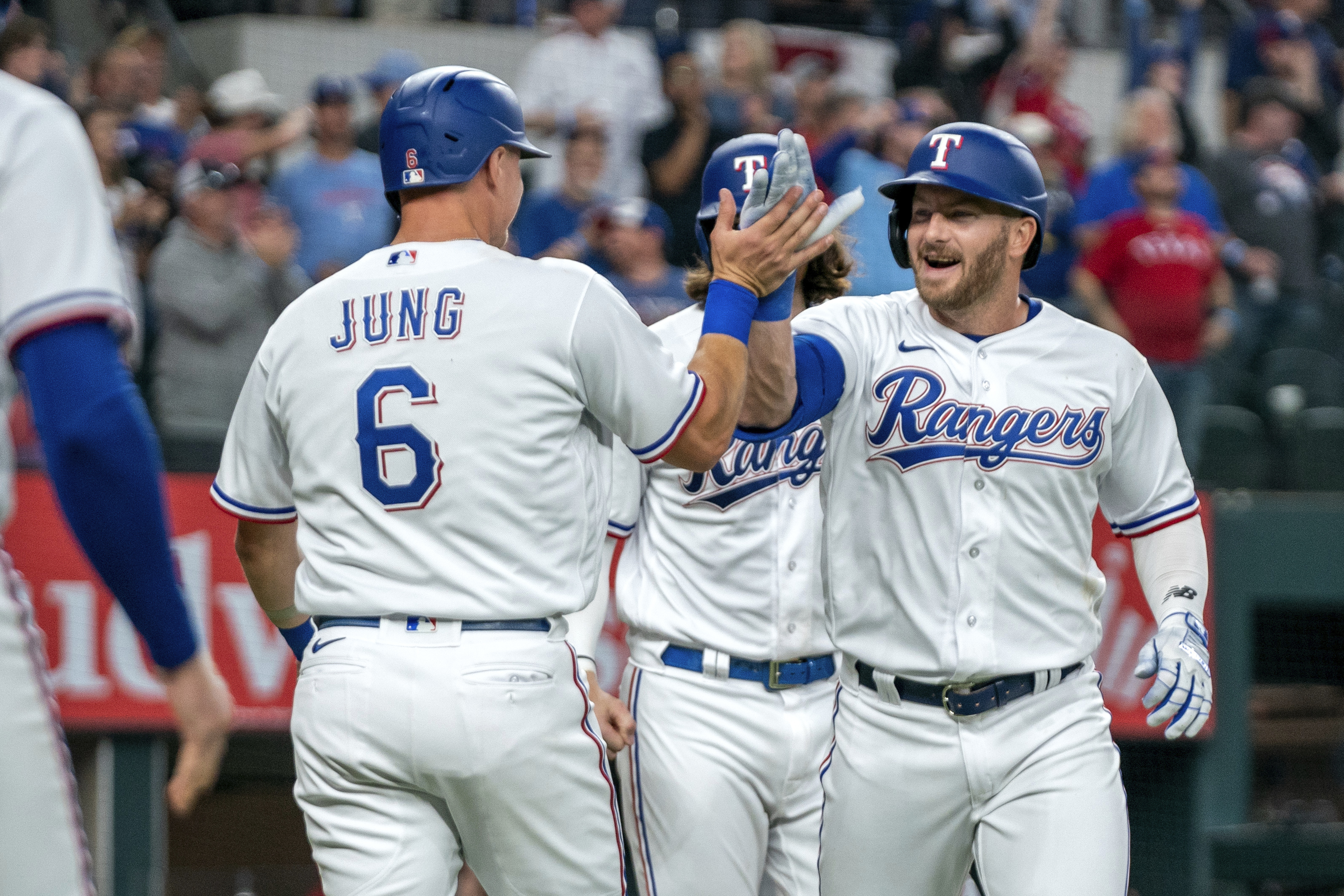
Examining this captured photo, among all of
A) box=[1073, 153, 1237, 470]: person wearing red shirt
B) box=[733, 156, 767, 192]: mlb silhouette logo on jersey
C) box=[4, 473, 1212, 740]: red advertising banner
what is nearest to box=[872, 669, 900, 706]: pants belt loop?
box=[733, 156, 767, 192]: mlb silhouette logo on jersey

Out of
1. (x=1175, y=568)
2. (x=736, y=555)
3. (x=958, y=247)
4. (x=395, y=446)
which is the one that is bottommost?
(x=736, y=555)

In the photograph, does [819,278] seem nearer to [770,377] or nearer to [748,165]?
[748,165]

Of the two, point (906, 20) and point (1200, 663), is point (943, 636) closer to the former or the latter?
point (1200, 663)

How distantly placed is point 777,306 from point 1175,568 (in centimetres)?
110

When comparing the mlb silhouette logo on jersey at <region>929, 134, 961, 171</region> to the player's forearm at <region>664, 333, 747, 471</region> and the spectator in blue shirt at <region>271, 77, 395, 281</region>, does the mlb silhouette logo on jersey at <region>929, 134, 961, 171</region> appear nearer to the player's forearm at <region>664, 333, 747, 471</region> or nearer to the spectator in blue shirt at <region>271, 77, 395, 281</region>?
the player's forearm at <region>664, 333, 747, 471</region>

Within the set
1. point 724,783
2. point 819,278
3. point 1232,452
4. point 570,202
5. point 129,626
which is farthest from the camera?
point 1232,452

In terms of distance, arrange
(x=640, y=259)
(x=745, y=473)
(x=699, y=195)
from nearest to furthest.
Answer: (x=745, y=473) → (x=640, y=259) → (x=699, y=195)

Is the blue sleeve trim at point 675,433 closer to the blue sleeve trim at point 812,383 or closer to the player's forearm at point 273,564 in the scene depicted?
the blue sleeve trim at point 812,383

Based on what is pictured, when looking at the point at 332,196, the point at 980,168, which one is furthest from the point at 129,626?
the point at 980,168

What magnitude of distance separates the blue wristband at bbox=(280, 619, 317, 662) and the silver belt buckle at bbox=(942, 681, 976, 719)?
132 cm

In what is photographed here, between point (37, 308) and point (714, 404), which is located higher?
point (37, 308)

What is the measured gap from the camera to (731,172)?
4.19 meters

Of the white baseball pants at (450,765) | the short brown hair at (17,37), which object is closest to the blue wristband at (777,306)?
the white baseball pants at (450,765)

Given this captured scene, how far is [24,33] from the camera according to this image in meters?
7.48
